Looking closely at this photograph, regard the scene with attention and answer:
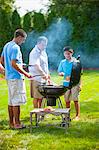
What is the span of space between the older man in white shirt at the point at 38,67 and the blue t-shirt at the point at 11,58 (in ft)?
2.05

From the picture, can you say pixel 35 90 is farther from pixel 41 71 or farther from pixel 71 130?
pixel 71 130

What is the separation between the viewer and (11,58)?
24.3 feet

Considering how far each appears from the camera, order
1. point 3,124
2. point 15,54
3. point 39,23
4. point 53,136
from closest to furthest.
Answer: point 53,136 → point 15,54 → point 3,124 → point 39,23

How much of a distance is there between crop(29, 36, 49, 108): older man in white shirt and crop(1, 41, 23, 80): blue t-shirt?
0.62 meters

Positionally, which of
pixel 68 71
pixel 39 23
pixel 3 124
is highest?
pixel 39 23

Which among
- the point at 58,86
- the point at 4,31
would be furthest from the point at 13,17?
the point at 58,86

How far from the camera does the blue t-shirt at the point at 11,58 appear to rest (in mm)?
7395

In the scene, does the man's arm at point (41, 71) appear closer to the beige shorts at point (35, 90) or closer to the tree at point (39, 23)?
the beige shorts at point (35, 90)

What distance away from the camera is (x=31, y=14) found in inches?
1029

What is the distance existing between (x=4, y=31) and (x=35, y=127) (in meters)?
18.1

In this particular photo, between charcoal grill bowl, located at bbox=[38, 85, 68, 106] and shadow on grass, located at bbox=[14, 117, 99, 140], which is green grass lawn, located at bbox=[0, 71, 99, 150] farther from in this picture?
charcoal grill bowl, located at bbox=[38, 85, 68, 106]

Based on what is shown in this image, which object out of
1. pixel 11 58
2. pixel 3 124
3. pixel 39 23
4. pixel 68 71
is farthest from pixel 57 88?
pixel 39 23

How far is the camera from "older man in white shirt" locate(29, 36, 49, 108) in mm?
8133

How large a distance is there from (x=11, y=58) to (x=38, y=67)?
0.83 meters
